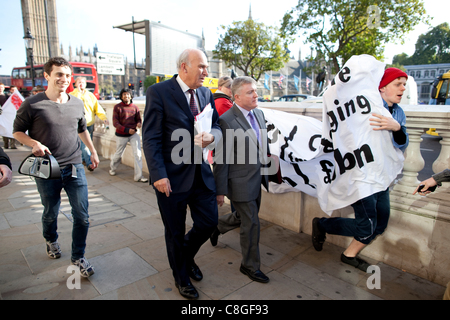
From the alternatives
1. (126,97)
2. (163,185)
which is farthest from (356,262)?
(126,97)

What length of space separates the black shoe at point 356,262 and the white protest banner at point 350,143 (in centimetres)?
49

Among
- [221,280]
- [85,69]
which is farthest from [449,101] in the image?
[85,69]

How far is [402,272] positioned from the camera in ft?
9.93

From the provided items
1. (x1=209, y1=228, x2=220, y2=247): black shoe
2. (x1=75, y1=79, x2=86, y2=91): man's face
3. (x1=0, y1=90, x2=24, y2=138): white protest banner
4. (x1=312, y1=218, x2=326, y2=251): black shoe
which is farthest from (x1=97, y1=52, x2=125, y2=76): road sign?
(x1=312, y1=218, x2=326, y2=251): black shoe

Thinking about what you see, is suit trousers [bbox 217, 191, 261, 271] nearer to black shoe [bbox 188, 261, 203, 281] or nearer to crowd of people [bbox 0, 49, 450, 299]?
crowd of people [bbox 0, 49, 450, 299]

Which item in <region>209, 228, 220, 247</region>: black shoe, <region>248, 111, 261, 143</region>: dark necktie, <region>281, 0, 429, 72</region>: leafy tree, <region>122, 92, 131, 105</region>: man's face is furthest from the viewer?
<region>281, 0, 429, 72</region>: leafy tree

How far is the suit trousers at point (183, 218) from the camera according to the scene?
2533mm

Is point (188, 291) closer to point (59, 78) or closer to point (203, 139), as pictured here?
point (203, 139)

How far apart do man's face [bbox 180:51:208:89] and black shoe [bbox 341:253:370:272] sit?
2.28 metres

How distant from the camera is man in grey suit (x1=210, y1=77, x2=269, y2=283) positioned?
2.85 meters

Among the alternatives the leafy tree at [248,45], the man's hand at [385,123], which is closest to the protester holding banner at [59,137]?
the man's hand at [385,123]

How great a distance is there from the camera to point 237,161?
9.46 ft

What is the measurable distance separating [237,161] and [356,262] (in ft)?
5.24

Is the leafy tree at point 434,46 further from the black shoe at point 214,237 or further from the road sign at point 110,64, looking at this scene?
the black shoe at point 214,237
